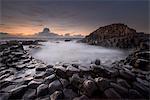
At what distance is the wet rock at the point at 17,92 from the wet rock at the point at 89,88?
1497 millimetres

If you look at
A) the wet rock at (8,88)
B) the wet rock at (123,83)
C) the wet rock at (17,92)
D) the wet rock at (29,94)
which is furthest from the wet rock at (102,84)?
the wet rock at (8,88)

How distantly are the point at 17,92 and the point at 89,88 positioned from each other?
5.78 feet

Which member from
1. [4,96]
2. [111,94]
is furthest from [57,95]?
[4,96]

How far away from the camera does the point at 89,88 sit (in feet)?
11.2

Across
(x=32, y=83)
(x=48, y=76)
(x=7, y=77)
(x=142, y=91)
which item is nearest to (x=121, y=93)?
(x=142, y=91)

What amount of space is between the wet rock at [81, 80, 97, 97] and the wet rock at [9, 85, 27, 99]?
58.9 inches

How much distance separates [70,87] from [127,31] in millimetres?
12655

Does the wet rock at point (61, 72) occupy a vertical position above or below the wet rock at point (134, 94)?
above

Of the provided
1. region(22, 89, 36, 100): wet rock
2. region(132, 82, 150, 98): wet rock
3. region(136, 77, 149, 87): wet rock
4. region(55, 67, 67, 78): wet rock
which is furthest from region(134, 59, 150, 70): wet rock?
region(22, 89, 36, 100): wet rock

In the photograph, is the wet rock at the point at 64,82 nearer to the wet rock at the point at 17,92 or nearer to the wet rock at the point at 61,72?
the wet rock at the point at 61,72

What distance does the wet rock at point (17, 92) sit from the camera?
3.56m

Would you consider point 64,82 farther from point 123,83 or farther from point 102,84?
point 123,83

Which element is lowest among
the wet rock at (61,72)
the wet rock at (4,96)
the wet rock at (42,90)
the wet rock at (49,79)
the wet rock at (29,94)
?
the wet rock at (4,96)

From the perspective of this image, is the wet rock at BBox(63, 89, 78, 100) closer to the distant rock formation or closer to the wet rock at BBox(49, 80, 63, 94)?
the wet rock at BBox(49, 80, 63, 94)
